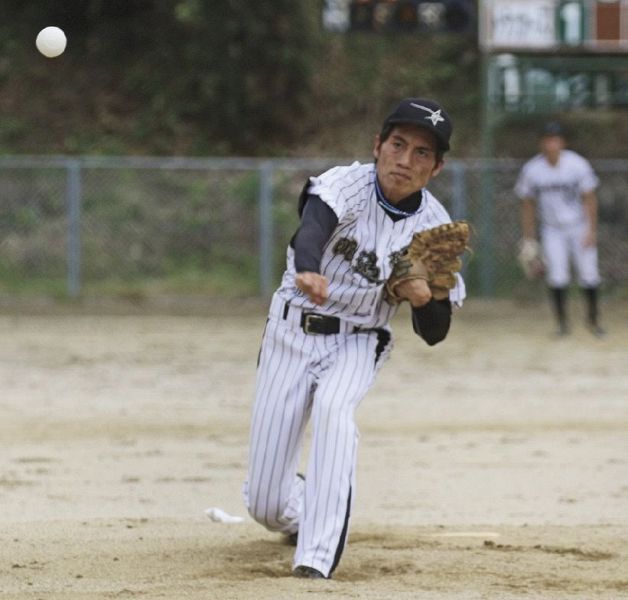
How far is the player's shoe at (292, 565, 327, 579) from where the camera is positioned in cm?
532

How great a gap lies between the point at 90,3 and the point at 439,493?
16.3m

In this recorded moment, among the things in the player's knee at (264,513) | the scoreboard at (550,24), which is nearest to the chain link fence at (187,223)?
the scoreboard at (550,24)

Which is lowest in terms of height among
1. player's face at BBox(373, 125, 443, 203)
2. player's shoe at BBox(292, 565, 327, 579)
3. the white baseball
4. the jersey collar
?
player's shoe at BBox(292, 565, 327, 579)

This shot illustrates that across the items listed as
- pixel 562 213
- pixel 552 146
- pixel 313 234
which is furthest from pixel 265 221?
pixel 313 234

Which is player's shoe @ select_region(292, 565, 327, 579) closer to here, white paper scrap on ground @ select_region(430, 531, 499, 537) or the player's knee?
the player's knee

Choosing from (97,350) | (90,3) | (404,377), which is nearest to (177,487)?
(404,377)

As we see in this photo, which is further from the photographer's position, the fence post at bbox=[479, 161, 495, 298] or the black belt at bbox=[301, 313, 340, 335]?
the fence post at bbox=[479, 161, 495, 298]

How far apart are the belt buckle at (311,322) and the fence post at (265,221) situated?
12.5 metres

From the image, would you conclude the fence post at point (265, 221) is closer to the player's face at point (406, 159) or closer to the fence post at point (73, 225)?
the fence post at point (73, 225)

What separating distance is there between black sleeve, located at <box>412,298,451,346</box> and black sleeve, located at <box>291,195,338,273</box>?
0.46 metres

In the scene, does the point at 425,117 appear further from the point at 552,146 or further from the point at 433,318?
the point at 552,146

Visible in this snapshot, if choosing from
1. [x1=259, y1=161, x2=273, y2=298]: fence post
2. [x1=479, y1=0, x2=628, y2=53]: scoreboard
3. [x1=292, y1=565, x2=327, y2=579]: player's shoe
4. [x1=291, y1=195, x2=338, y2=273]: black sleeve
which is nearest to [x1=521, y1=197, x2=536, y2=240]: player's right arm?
[x1=479, y1=0, x2=628, y2=53]: scoreboard

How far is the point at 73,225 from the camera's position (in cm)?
1798

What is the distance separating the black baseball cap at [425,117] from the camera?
17.8 ft
